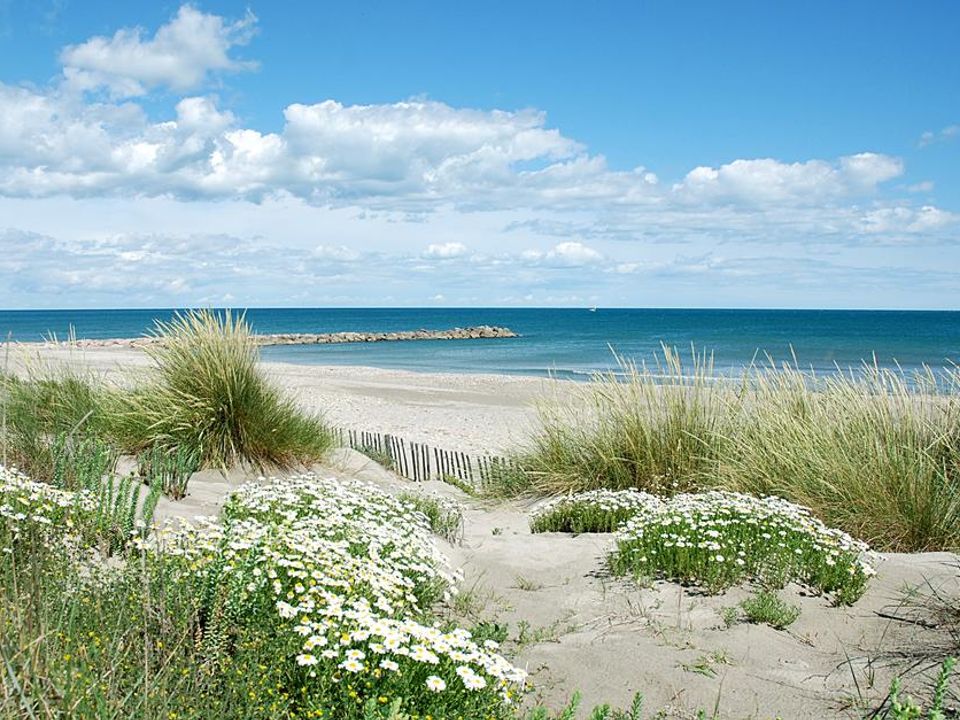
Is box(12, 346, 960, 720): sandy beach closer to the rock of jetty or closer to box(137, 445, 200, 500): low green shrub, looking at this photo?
box(137, 445, 200, 500): low green shrub

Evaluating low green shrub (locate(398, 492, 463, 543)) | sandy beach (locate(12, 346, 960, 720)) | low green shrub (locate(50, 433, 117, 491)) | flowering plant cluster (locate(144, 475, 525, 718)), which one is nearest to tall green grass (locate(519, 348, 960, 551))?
sandy beach (locate(12, 346, 960, 720))

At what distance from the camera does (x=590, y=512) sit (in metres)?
8.17

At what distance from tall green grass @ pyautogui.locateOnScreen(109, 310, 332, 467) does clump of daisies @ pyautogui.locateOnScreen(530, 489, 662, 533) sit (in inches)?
145

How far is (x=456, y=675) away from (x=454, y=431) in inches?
634

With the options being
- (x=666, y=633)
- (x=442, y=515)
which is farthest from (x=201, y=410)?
(x=666, y=633)

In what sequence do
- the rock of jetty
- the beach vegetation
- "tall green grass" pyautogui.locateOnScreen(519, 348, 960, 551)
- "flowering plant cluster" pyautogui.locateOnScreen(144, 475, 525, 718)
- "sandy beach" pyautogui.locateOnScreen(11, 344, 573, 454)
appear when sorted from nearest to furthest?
1. the beach vegetation
2. "flowering plant cluster" pyautogui.locateOnScreen(144, 475, 525, 718)
3. "tall green grass" pyautogui.locateOnScreen(519, 348, 960, 551)
4. "sandy beach" pyautogui.locateOnScreen(11, 344, 573, 454)
5. the rock of jetty

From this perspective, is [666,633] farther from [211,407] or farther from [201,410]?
[201,410]

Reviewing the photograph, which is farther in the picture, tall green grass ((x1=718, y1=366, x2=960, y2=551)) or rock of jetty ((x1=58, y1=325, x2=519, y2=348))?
rock of jetty ((x1=58, y1=325, x2=519, y2=348))

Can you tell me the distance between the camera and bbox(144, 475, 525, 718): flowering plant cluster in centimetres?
346

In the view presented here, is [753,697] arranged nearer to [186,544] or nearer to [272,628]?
[272,628]

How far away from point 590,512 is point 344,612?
15.7 feet

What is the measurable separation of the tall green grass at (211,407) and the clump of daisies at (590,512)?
3672 mm

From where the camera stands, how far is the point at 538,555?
7.14 metres

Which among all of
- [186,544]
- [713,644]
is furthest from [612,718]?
[186,544]
